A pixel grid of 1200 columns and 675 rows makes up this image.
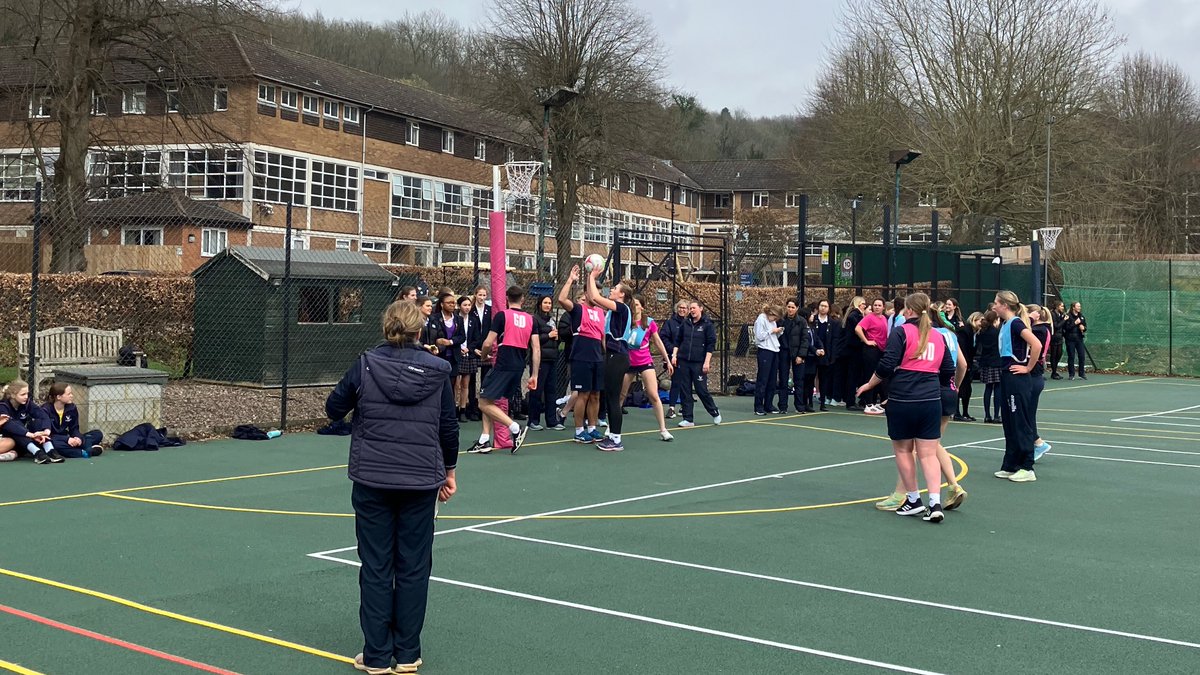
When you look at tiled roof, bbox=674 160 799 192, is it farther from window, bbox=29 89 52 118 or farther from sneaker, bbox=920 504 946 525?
sneaker, bbox=920 504 946 525

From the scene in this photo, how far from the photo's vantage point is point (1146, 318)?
1256 inches

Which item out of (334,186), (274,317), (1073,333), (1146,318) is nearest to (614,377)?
Answer: (274,317)

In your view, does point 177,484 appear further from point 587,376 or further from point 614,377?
point 614,377

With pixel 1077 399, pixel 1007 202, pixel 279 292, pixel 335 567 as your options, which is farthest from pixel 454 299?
pixel 1007 202

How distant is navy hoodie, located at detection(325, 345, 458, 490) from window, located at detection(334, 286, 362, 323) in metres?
15.2

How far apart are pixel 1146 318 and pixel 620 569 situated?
28.6 meters

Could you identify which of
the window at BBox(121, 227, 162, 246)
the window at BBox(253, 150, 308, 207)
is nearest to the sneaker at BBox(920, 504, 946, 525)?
the window at BBox(121, 227, 162, 246)

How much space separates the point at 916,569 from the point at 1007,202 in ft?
126

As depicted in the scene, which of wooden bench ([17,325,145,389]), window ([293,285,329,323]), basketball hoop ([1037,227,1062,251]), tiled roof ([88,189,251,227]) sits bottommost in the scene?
wooden bench ([17,325,145,389])

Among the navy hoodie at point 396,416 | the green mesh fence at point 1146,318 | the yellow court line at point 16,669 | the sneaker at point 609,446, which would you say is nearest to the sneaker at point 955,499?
the sneaker at point 609,446

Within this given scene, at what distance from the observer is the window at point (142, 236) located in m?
42.2

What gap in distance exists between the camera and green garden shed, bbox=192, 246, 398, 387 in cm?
1928

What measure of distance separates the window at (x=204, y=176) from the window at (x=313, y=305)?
29041mm

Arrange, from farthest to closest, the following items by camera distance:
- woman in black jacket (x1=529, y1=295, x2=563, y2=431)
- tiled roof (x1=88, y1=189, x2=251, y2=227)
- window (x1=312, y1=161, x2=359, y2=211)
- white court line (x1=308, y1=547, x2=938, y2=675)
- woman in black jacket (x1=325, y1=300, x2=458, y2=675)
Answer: window (x1=312, y1=161, x2=359, y2=211) < tiled roof (x1=88, y1=189, x2=251, y2=227) < woman in black jacket (x1=529, y1=295, x2=563, y2=431) < white court line (x1=308, y1=547, x2=938, y2=675) < woman in black jacket (x1=325, y1=300, x2=458, y2=675)
